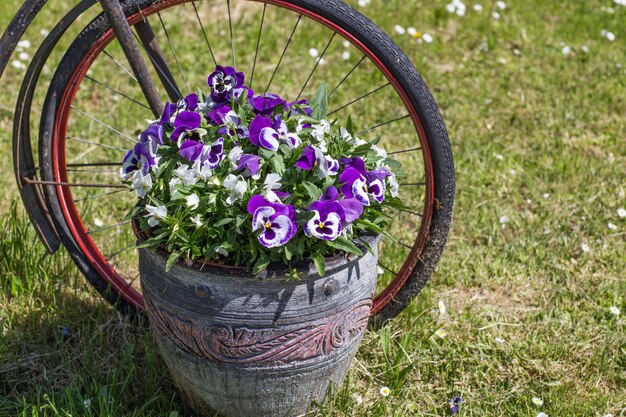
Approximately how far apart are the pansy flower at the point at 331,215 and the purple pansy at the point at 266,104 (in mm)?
338

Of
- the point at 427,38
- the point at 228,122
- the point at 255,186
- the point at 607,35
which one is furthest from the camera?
the point at 607,35

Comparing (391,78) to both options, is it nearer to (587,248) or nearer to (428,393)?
(428,393)

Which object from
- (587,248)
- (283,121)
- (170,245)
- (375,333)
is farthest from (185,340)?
(587,248)

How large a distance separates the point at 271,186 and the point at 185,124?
32 centimetres

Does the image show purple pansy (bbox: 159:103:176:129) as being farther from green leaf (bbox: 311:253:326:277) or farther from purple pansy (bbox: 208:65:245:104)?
green leaf (bbox: 311:253:326:277)

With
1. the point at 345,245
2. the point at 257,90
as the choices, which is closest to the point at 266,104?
the point at 345,245

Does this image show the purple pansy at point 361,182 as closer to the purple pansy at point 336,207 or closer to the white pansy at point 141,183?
the purple pansy at point 336,207

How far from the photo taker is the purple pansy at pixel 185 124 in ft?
6.94

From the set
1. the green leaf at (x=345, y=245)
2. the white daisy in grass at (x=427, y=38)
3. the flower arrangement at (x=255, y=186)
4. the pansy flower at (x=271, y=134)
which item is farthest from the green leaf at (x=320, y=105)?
the white daisy in grass at (x=427, y=38)

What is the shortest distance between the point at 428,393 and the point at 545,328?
0.60 metres

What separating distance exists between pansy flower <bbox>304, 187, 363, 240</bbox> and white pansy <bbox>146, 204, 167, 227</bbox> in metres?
0.38

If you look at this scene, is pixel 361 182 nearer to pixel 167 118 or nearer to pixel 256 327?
pixel 256 327

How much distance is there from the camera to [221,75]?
7.43 feet

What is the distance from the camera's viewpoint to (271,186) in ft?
6.52
